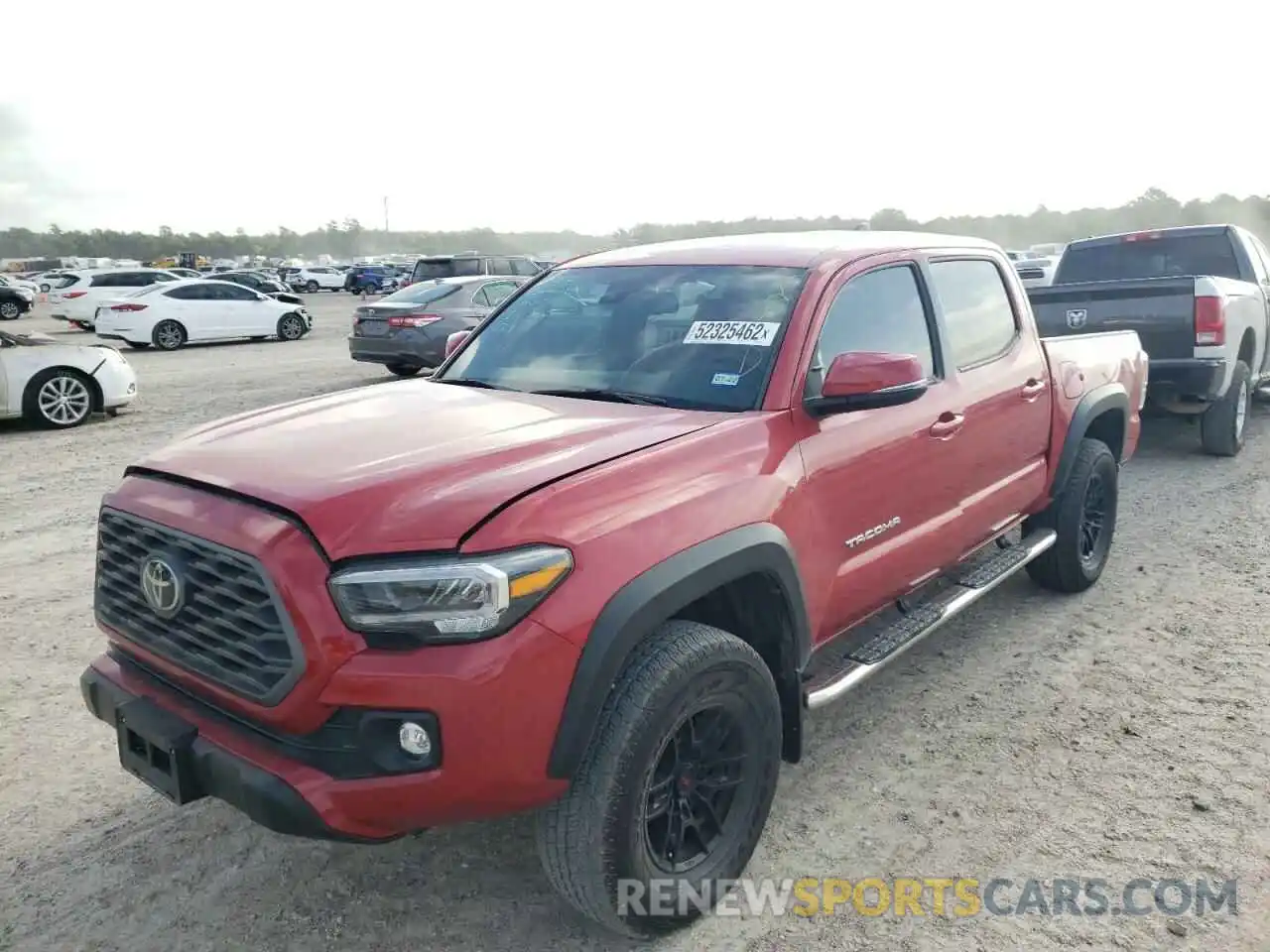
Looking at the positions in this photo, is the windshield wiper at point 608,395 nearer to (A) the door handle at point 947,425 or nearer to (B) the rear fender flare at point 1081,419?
(A) the door handle at point 947,425

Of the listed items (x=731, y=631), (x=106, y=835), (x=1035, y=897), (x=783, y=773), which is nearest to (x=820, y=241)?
(x=731, y=631)

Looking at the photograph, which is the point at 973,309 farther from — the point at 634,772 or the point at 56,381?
the point at 56,381

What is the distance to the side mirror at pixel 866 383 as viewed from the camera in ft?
10.0

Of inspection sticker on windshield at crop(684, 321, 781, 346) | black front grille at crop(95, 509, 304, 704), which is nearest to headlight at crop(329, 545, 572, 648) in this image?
black front grille at crop(95, 509, 304, 704)

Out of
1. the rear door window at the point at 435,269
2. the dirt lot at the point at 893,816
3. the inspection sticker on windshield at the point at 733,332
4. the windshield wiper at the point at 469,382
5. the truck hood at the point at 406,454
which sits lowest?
the dirt lot at the point at 893,816

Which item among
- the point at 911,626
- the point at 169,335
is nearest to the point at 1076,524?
the point at 911,626

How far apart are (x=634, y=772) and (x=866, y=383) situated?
1.38 m

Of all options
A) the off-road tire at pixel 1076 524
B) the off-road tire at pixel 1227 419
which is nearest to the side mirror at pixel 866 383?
the off-road tire at pixel 1076 524

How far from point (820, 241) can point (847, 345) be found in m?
0.59

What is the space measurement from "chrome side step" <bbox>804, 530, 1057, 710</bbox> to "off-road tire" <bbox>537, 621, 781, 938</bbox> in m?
0.57

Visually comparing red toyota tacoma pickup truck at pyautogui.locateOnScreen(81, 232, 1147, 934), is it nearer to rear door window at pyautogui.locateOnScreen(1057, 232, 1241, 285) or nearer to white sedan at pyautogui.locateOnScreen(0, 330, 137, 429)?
rear door window at pyautogui.locateOnScreen(1057, 232, 1241, 285)

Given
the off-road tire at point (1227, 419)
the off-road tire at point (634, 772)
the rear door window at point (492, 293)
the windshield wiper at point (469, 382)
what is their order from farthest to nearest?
the rear door window at point (492, 293), the off-road tire at point (1227, 419), the windshield wiper at point (469, 382), the off-road tire at point (634, 772)

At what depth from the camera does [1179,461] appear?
8461mm

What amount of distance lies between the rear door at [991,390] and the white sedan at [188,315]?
19271 millimetres
